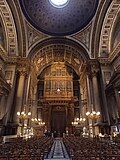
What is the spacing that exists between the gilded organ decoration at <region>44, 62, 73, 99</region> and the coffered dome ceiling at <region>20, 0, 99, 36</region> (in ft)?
27.2

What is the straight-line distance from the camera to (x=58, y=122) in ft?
82.6

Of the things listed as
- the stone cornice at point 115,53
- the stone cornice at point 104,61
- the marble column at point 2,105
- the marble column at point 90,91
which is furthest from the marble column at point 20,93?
the stone cornice at point 115,53

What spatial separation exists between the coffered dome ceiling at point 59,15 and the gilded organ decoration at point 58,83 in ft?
27.2

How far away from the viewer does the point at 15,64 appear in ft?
57.7

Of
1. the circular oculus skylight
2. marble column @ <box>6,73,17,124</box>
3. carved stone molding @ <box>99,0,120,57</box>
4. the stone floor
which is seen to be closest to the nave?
the stone floor

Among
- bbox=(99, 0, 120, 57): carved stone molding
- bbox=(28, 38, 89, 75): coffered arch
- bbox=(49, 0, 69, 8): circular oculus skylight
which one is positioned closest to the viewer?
bbox=(99, 0, 120, 57): carved stone molding

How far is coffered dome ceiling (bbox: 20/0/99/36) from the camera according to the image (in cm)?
1850

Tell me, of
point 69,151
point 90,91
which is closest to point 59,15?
point 90,91

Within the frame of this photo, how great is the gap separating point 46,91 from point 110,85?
12878 mm

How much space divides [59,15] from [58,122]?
16.8 m

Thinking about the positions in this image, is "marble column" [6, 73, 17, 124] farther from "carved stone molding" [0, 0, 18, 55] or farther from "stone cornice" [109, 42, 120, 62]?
"stone cornice" [109, 42, 120, 62]

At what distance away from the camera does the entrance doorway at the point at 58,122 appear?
24.8 metres

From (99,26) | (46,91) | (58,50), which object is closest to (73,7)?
(99,26)

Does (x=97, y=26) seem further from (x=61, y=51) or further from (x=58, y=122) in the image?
(x=58, y=122)
